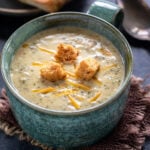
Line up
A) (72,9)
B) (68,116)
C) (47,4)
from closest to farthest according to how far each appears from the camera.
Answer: (68,116)
(47,4)
(72,9)

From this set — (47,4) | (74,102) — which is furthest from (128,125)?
(47,4)

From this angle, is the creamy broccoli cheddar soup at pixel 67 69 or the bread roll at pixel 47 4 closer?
the creamy broccoli cheddar soup at pixel 67 69

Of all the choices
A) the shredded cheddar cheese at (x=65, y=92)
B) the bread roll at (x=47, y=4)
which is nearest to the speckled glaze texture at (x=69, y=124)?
the shredded cheddar cheese at (x=65, y=92)

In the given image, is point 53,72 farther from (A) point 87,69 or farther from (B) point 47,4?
(B) point 47,4

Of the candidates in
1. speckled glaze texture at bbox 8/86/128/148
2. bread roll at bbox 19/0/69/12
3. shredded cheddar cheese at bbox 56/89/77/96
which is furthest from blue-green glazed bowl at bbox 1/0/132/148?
bread roll at bbox 19/0/69/12

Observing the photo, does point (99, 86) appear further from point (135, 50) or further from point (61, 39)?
point (135, 50)

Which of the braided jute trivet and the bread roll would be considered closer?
the braided jute trivet

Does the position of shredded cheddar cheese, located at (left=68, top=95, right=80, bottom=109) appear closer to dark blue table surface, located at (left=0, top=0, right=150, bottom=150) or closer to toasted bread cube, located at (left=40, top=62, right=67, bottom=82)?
toasted bread cube, located at (left=40, top=62, right=67, bottom=82)

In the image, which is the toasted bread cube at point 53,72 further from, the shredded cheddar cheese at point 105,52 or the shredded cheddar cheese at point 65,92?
the shredded cheddar cheese at point 105,52
